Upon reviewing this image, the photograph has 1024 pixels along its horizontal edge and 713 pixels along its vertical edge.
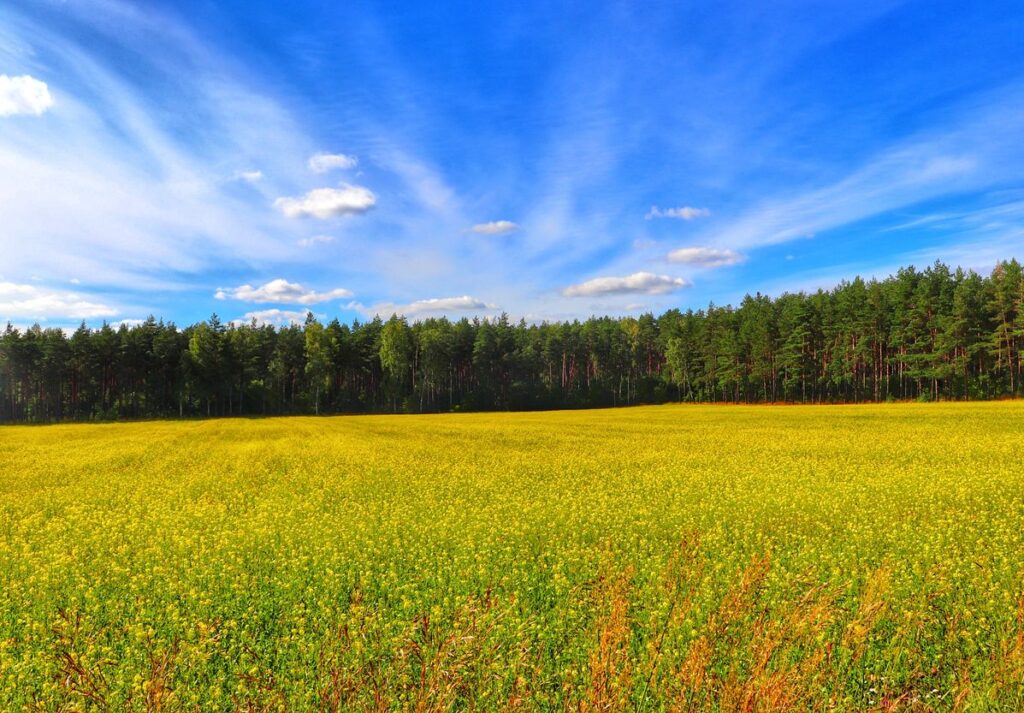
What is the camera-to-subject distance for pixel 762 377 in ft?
306

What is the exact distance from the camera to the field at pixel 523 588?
224 inches

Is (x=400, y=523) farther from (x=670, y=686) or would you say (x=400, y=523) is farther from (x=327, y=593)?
(x=670, y=686)

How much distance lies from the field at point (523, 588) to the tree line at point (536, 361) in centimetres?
6816

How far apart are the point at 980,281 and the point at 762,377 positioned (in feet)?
127

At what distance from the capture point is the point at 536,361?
372 feet

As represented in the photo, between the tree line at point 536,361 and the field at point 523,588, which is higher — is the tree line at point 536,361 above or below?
above

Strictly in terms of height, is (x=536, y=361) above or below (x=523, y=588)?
A: above

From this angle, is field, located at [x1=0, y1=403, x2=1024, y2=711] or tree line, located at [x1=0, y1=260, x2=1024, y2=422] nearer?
field, located at [x1=0, y1=403, x2=1024, y2=711]

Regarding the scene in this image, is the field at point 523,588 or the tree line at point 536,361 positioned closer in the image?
the field at point 523,588

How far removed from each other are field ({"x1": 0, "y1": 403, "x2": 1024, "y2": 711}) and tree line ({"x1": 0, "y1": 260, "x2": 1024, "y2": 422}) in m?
68.2

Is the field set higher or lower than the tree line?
lower

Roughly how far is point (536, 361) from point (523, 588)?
104599mm

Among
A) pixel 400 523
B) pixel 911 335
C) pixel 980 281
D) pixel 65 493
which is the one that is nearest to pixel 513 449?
pixel 400 523

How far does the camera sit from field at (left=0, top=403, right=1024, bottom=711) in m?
5.69
